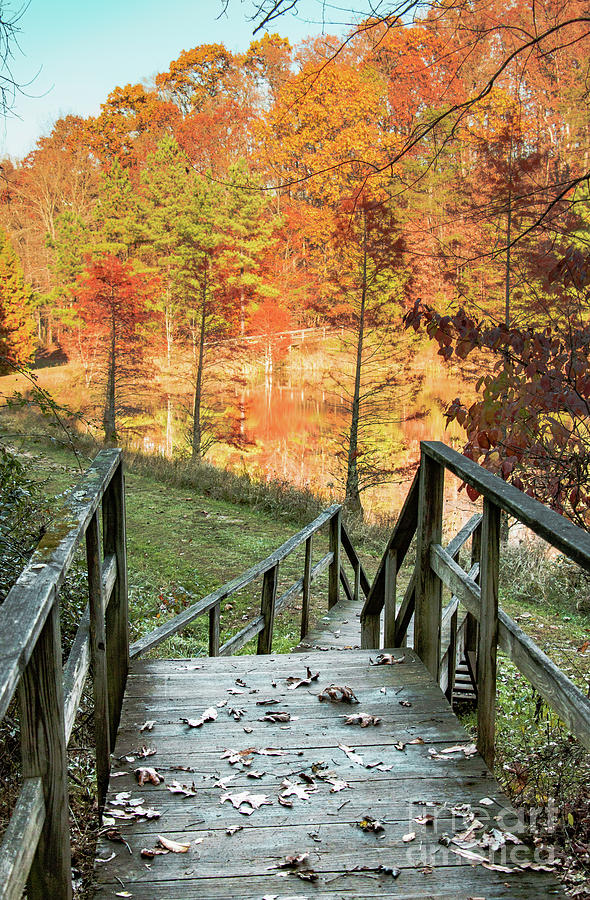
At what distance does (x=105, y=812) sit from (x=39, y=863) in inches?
30.8

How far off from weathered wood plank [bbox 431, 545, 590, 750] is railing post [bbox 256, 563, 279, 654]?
2.52 metres

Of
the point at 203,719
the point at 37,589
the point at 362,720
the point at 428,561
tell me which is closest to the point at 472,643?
the point at 428,561

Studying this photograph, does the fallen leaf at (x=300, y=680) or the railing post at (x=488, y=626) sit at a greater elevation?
the railing post at (x=488, y=626)

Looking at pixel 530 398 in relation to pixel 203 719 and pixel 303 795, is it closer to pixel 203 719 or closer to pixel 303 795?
pixel 203 719

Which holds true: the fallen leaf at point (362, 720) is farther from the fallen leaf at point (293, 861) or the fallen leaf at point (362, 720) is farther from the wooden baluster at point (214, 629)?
the wooden baluster at point (214, 629)

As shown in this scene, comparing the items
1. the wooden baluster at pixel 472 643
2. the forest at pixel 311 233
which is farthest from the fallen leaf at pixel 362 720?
the wooden baluster at pixel 472 643

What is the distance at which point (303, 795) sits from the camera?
2654mm

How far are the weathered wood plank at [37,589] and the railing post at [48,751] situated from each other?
0.36ft

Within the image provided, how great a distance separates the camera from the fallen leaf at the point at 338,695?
3.45 metres

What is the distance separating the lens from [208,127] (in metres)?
46.6

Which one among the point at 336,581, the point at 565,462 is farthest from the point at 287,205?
the point at 565,462

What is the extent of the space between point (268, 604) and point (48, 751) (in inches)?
154

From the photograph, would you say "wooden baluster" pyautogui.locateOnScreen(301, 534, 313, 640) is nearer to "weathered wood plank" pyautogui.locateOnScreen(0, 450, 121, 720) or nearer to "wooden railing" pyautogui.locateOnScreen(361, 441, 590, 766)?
"wooden railing" pyautogui.locateOnScreen(361, 441, 590, 766)

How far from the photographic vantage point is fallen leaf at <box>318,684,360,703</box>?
3.45 meters
